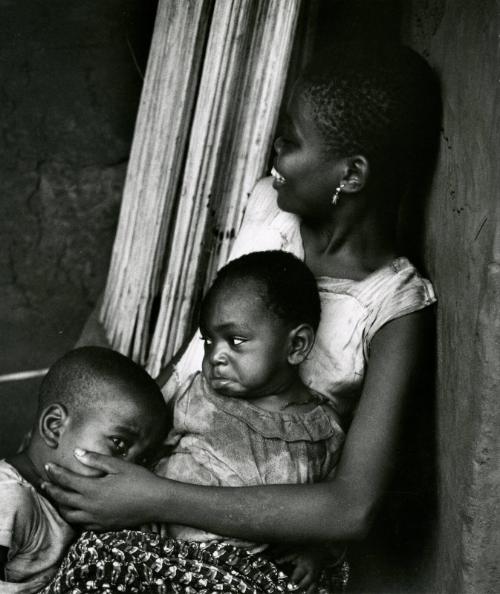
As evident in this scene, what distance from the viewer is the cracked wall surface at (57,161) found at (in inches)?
114

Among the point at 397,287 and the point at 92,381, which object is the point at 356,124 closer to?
the point at 397,287

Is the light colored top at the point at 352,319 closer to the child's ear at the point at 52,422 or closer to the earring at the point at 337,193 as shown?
the earring at the point at 337,193

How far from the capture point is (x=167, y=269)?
2869mm

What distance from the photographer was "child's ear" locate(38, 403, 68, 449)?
2123mm

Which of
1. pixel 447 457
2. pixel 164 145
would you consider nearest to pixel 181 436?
pixel 447 457

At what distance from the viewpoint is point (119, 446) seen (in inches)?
84.0

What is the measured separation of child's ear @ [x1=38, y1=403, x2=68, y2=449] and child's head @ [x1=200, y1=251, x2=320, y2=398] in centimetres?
34

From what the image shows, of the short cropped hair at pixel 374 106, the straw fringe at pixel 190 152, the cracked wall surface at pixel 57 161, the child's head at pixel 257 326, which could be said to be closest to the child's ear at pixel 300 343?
the child's head at pixel 257 326

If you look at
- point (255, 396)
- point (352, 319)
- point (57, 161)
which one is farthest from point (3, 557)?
point (57, 161)

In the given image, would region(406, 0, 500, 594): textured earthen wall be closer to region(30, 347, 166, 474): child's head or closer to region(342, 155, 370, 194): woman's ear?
region(342, 155, 370, 194): woman's ear

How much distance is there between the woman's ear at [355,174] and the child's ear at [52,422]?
85 centimetres

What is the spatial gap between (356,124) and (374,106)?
0.20 ft

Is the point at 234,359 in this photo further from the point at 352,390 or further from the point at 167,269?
the point at 167,269

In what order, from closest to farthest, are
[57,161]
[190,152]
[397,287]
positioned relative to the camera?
[397,287], [190,152], [57,161]
